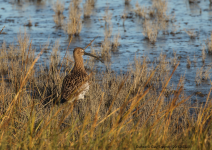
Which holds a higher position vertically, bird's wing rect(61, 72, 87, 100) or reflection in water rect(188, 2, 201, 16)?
reflection in water rect(188, 2, 201, 16)

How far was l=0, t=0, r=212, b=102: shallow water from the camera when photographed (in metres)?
8.43

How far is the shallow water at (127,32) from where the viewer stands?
8.43 meters

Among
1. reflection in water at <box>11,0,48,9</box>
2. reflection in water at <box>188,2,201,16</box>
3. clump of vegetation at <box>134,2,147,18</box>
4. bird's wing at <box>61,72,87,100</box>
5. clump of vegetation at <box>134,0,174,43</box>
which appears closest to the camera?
bird's wing at <box>61,72,87,100</box>

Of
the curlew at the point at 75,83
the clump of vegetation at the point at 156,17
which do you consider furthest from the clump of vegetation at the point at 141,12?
the curlew at the point at 75,83

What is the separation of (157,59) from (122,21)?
510 cm

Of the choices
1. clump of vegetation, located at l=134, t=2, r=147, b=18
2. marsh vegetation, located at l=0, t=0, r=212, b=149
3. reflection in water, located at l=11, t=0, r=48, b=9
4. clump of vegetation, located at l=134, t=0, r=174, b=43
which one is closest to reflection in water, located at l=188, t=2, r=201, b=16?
marsh vegetation, located at l=0, t=0, r=212, b=149

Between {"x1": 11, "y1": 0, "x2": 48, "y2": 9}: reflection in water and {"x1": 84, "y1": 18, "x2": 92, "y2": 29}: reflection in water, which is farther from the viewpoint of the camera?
{"x1": 11, "y1": 0, "x2": 48, "y2": 9}: reflection in water

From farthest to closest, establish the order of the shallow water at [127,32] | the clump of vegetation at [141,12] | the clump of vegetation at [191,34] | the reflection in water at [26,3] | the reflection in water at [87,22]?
the reflection in water at [26,3], the clump of vegetation at [141,12], the reflection in water at [87,22], the clump of vegetation at [191,34], the shallow water at [127,32]

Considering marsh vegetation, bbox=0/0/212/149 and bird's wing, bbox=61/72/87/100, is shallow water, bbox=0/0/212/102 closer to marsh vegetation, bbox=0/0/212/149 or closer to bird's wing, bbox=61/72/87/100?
marsh vegetation, bbox=0/0/212/149

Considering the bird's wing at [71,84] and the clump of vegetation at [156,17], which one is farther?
the clump of vegetation at [156,17]

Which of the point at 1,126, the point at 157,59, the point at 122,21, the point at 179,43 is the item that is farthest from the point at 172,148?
the point at 122,21

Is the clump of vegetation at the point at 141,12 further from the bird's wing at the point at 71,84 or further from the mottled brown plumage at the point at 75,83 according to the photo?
the bird's wing at the point at 71,84

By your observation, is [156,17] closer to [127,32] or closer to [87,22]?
[127,32]

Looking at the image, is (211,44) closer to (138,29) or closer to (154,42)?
(154,42)
